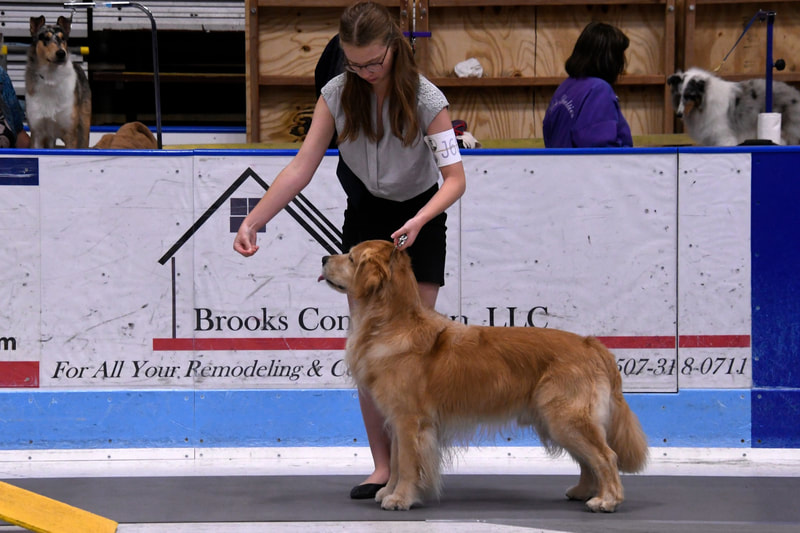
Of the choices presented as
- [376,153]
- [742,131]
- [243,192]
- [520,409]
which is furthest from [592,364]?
[742,131]

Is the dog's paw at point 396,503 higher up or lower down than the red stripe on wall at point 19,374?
lower down

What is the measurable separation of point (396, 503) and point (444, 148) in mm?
1310

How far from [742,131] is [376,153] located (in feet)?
15.9

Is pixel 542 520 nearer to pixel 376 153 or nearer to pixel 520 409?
pixel 520 409

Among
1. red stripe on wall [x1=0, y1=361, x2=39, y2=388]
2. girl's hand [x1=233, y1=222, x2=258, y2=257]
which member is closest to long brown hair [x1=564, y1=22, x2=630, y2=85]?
girl's hand [x1=233, y1=222, x2=258, y2=257]

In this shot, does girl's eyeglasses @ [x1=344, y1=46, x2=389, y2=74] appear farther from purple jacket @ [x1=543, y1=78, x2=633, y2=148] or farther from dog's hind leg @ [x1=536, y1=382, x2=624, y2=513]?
purple jacket @ [x1=543, y1=78, x2=633, y2=148]

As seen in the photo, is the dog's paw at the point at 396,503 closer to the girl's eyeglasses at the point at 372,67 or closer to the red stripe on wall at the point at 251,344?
the red stripe on wall at the point at 251,344

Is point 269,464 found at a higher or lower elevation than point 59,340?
lower

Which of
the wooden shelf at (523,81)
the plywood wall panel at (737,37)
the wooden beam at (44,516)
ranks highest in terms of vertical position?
the plywood wall panel at (737,37)

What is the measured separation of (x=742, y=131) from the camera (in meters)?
7.23

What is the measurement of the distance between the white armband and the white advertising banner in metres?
1.22

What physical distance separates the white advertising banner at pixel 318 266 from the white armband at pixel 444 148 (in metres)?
1.22

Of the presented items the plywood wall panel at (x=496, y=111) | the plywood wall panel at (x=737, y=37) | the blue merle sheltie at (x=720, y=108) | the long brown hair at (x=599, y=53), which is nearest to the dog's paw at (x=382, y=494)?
the long brown hair at (x=599, y=53)

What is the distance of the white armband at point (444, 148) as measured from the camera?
10.8 feet
